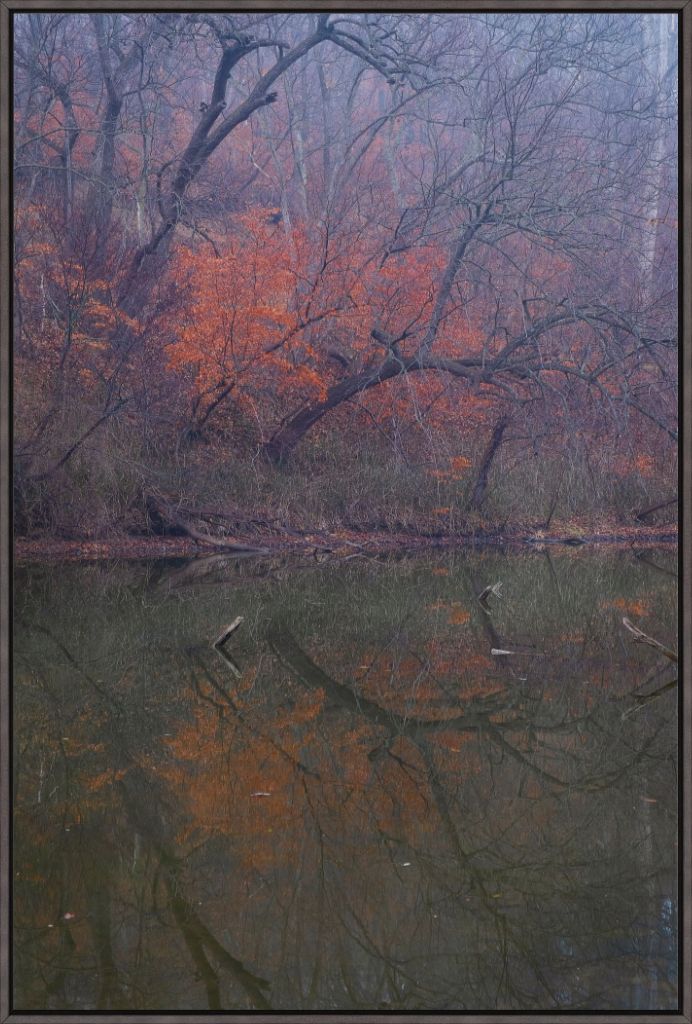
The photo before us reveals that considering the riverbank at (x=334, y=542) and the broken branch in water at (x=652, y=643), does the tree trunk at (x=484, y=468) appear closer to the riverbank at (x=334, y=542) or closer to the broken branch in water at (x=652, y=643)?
the riverbank at (x=334, y=542)

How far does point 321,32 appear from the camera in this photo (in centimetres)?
1958

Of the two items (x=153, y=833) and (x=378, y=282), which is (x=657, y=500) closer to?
(x=378, y=282)

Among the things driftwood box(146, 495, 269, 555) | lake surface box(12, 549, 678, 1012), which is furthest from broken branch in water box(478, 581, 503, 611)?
driftwood box(146, 495, 269, 555)

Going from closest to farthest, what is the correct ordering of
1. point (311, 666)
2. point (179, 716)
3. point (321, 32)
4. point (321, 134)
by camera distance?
point (179, 716) → point (311, 666) → point (321, 32) → point (321, 134)

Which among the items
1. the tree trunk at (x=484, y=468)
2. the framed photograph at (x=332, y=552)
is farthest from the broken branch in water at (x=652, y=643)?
the tree trunk at (x=484, y=468)

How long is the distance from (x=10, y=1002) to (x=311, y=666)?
6083 millimetres

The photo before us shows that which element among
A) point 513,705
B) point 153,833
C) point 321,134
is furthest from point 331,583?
point 321,134

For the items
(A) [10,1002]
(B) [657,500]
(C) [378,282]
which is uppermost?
(C) [378,282]

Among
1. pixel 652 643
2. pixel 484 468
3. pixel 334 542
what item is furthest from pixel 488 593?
pixel 484 468

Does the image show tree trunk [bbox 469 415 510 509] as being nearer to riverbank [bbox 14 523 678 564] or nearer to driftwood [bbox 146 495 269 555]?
riverbank [bbox 14 523 678 564]

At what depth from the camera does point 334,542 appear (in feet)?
60.9

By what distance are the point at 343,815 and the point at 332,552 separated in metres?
11.6

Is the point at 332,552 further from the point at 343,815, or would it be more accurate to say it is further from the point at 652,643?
the point at 343,815

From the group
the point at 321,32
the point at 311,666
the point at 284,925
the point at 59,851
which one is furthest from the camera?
the point at 321,32
